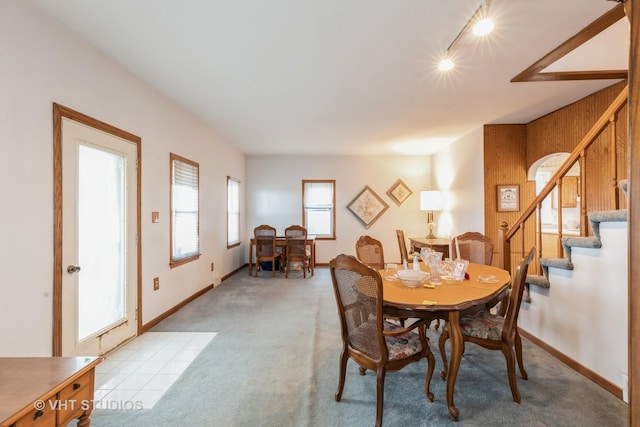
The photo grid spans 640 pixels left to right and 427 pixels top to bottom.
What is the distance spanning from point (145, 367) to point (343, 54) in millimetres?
3029

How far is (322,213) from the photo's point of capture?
6.46 m

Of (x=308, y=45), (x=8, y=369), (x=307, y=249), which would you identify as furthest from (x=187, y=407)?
(x=307, y=249)

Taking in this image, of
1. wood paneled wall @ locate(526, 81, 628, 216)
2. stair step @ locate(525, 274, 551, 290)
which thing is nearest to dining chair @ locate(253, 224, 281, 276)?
stair step @ locate(525, 274, 551, 290)

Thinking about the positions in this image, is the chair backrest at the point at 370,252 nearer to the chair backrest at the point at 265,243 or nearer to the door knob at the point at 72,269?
Answer: the chair backrest at the point at 265,243

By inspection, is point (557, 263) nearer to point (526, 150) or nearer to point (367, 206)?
point (526, 150)

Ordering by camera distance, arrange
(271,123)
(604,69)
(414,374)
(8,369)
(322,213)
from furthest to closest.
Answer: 1. (322,213)
2. (271,123)
3. (604,69)
4. (414,374)
5. (8,369)

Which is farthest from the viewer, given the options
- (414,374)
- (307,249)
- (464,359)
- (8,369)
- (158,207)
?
(307,249)

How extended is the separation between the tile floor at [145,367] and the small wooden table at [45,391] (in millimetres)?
835

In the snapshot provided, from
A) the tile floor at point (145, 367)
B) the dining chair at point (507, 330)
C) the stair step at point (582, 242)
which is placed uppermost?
the stair step at point (582, 242)

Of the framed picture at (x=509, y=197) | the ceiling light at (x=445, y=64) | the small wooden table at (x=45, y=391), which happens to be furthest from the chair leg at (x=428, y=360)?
the framed picture at (x=509, y=197)

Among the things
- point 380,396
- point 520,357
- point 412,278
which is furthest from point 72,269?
point 520,357

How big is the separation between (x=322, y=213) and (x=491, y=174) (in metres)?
3.41

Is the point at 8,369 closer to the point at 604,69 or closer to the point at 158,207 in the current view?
the point at 158,207

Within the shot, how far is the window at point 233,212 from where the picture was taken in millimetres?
5457
